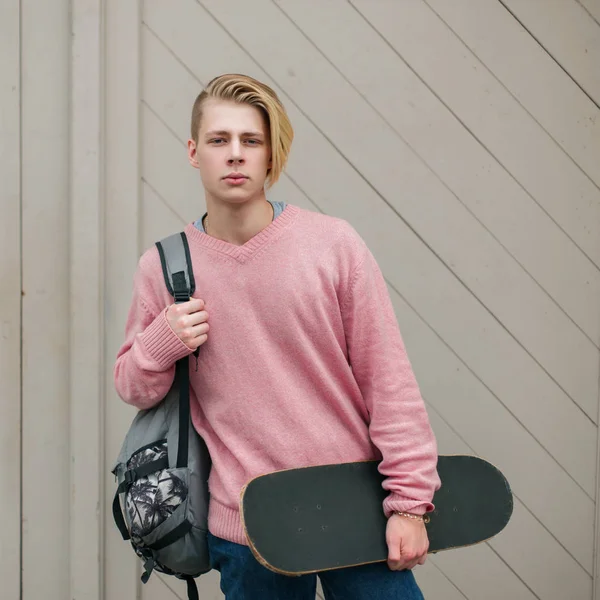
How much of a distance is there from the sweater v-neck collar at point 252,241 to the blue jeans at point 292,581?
0.50m

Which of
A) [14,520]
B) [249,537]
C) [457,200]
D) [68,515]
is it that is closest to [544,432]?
[457,200]

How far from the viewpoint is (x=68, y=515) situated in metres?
1.91

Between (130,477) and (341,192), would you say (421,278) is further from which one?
(130,477)

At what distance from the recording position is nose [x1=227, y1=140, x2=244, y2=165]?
120 centimetres

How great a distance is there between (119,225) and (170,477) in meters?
0.82

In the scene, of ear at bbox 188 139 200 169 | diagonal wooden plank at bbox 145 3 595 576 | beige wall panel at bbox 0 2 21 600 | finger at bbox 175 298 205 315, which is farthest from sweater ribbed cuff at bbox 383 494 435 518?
beige wall panel at bbox 0 2 21 600

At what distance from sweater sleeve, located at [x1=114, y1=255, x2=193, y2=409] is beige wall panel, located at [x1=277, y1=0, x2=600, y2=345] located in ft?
2.82

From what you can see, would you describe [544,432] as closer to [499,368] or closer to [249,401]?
[499,368]

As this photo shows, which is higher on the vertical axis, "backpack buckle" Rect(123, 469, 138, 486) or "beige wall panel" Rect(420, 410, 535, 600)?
"backpack buckle" Rect(123, 469, 138, 486)

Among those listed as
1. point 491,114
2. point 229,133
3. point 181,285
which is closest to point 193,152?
point 229,133

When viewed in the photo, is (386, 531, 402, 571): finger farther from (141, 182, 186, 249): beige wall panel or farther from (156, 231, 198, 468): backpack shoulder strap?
(141, 182, 186, 249): beige wall panel

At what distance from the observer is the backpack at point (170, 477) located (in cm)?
124

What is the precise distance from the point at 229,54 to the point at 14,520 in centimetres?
132

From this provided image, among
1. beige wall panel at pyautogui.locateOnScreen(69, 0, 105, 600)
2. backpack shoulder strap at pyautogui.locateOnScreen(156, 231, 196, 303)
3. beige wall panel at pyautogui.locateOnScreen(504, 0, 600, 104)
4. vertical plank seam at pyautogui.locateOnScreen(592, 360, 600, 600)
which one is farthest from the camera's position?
vertical plank seam at pyautogui.locateOnScreen(592, 360, 600, 600)
